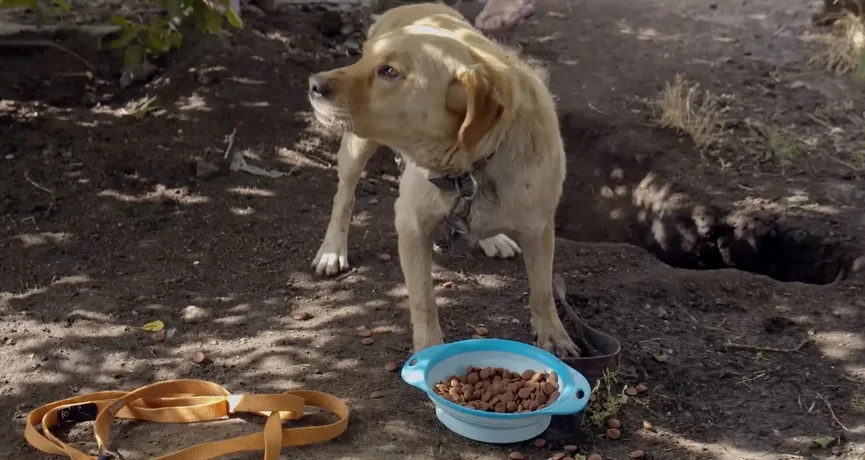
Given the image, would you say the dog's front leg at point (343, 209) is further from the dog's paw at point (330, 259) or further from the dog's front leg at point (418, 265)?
the dog's front leg at point (418, 265)

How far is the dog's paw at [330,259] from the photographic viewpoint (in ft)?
13.4

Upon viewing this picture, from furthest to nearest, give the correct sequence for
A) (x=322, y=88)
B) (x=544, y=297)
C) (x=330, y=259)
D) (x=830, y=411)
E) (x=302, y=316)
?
(x=330, y=259), (x=302, y=316), (x=544, y=297), (x=830, y=411), (x=322, y=88)

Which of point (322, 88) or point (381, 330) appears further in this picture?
point (381, 330)

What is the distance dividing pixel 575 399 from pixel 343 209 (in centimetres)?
180

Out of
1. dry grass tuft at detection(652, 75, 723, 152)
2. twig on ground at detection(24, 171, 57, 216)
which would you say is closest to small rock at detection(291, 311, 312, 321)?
twig on ground at detection(24, 171, 57, 216)

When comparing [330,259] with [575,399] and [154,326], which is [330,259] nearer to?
[154,326]

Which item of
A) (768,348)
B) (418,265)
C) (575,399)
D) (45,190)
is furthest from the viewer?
(45,190)

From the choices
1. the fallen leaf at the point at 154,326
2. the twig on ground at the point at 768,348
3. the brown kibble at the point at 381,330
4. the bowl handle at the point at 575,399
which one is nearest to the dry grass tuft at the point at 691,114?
the twig on ground at the point at 768,348

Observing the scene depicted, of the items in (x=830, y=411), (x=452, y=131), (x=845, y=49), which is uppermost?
(x=452, y=131)

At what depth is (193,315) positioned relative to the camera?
12.3 feet

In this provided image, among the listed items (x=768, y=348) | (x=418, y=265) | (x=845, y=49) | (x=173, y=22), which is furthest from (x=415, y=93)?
(x=845, y=49)

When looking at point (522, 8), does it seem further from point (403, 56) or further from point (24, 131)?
point (403, 56)

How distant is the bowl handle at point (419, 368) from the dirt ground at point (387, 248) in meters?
0.20

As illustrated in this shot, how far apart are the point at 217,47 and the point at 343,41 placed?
3.42ft
